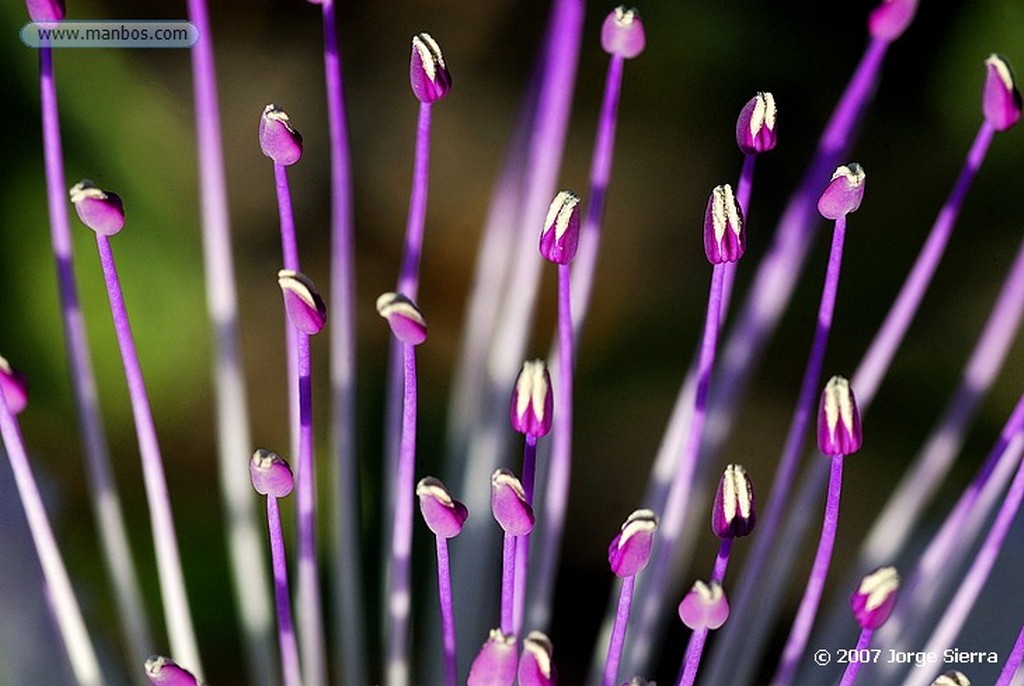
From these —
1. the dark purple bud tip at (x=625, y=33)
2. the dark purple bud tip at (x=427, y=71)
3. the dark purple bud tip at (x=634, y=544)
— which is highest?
the dark purple bud tip at (x=625, y=33)

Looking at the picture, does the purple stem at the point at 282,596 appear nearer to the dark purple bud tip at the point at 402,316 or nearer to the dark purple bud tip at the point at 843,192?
the dark purple bud tip at the point at 402,316

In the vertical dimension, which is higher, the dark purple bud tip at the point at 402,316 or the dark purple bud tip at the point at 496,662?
the dark purple bud tip at the point at 402,316

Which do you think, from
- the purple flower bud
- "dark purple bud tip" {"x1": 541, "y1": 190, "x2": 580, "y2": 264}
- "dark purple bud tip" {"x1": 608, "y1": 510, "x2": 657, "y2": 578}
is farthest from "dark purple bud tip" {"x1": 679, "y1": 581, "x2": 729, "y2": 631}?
the purple flower bud

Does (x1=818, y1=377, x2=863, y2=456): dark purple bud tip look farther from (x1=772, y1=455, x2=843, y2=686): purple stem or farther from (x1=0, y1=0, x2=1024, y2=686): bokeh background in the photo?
(x1=0, y1=0, x2=1024, y2=686): bokeh background

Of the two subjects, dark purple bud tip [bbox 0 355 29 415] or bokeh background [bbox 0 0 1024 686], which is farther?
bokeh background [bbox 0 0 1024 686]

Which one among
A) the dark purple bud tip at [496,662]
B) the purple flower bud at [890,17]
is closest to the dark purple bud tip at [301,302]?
the dark purple bud tip at [496,662]
